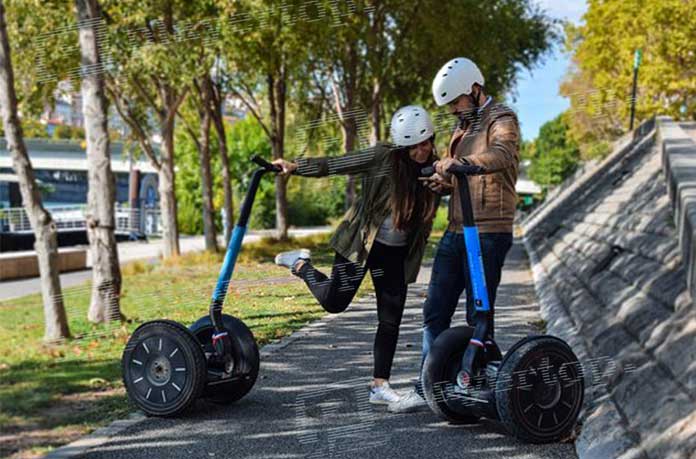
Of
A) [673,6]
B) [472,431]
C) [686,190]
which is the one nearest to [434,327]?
[472,431]

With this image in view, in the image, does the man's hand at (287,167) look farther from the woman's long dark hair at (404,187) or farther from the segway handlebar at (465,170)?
the segway handlebar at (465,170)

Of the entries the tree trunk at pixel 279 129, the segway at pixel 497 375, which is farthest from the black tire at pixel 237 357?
the tree trunk at pixel 279 129

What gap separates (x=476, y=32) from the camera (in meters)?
22.4

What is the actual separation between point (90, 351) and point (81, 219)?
30.7m

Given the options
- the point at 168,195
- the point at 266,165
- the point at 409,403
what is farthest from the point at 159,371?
the point at 168,195

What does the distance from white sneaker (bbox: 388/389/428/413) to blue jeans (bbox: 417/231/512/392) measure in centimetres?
30

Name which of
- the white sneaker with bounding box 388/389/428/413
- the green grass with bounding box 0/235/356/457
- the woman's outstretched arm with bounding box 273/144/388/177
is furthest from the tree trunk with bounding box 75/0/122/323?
the woman's outstretched arm with bounding box 273/144/388/177

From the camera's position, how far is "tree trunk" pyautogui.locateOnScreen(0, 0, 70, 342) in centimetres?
824

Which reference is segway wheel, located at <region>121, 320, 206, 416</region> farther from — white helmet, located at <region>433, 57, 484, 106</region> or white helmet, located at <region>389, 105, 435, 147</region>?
white helmet, located at <region>433, 57, 484, 106</region>

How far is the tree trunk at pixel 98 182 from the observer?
376 inches

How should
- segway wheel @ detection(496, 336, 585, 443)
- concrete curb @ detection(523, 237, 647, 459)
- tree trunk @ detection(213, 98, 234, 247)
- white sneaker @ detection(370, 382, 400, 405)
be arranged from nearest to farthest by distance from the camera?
concrete curb @ detection(523, 237, 647, 459) < segway wheel @ detection(496, 336, 585, 443) < white sneaker @ detection(370, 382, 400, 405) < tree trunk @ detection(213, 98, 234, 247)

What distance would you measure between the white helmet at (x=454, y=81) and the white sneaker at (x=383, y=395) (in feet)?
6.15

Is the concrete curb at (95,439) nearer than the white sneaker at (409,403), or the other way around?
the concrete curb at (95,439)

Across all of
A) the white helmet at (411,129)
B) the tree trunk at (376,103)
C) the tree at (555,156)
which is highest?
the tree trunk at (376,103)
